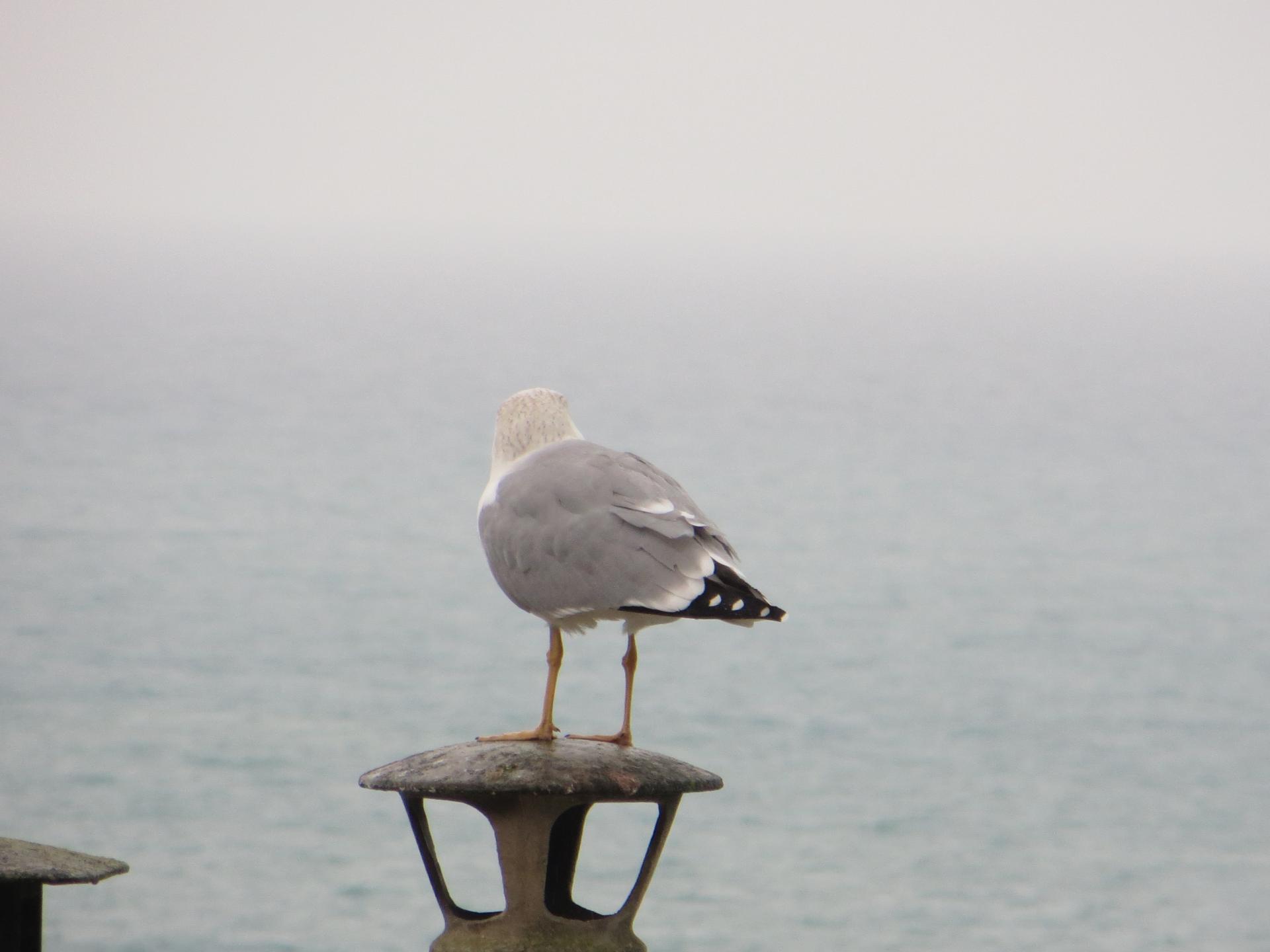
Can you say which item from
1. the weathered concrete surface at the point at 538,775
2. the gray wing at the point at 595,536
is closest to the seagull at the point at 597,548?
the gray wing at the point at 595,536

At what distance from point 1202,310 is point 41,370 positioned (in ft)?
343

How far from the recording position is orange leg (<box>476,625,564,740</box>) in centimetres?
484

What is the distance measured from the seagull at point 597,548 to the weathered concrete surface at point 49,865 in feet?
3.54

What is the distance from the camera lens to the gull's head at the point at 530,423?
5406 millimetres

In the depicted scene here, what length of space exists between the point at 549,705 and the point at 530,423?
0.90 meters

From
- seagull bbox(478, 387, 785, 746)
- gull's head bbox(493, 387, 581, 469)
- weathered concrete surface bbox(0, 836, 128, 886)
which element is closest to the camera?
weathered concrete surface bbox(0, 836, 128, 886)

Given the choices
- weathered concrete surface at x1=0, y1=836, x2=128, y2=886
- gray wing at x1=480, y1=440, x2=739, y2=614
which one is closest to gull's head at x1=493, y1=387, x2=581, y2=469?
gray wing at x1=480, y1=440, x2=739, y2=614

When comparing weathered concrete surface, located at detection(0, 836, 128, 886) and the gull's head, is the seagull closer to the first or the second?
the gull's head

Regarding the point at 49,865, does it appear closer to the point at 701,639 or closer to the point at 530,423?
the point at 530,423

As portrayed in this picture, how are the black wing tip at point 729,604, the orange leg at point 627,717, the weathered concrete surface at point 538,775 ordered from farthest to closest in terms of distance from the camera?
the orange leg at point 627,717 < the black wing tip at point 729,604 < the weathered concrete surface at point 538,775

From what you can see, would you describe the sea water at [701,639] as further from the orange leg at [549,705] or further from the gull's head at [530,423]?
the orange leg at [549,705]

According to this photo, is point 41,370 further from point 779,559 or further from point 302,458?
point 779,559

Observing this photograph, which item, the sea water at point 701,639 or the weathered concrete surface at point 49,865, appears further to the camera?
the sea water at point 701,639

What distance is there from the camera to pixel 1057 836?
40562mm
